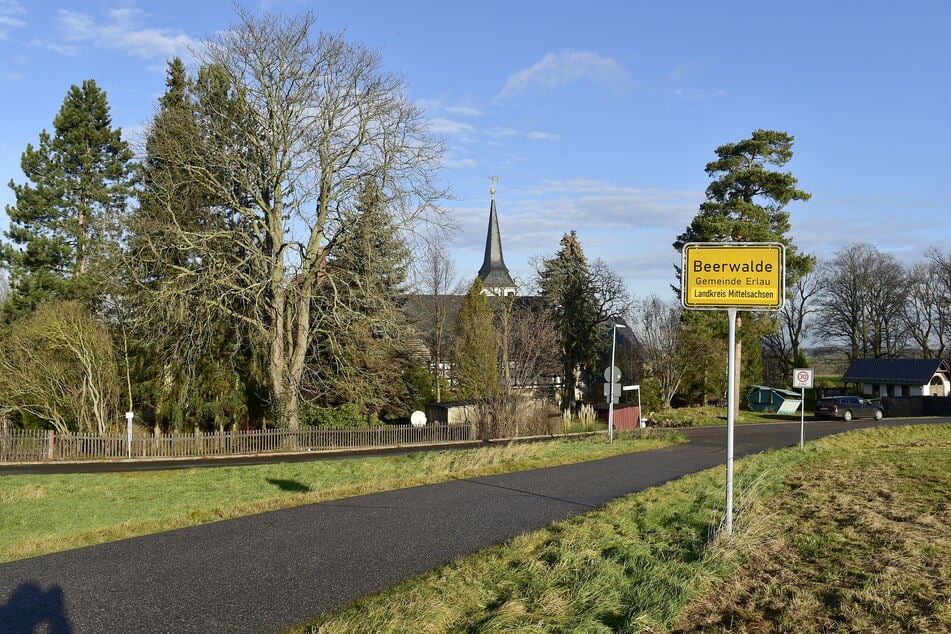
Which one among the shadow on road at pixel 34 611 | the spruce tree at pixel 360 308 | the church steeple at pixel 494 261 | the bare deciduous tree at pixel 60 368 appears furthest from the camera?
the church steeple at pixel 494 261

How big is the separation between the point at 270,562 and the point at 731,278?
6.37 meters

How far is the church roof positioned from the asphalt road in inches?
2770

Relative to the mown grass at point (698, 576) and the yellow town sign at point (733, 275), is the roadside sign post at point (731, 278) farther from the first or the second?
the mown grass at point (698, 576)

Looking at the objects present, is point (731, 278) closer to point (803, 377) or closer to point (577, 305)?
point (803, 377)

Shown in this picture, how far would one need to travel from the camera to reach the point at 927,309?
2643 inches

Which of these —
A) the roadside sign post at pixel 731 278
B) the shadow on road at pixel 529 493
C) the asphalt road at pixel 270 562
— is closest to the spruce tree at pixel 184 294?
the shadow on road at pixel 529 493

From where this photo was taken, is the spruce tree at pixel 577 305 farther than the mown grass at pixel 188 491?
Yes

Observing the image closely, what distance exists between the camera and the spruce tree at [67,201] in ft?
104

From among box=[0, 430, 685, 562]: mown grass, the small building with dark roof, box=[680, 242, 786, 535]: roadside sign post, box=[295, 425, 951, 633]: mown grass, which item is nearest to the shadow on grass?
box=[0, 430, 685, 562]: mown grass

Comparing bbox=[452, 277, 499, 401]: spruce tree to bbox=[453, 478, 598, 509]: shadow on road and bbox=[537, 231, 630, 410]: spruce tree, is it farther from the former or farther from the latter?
bbox=[453, 478, 598, 509]: shadow on road

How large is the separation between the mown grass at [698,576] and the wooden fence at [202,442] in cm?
1920

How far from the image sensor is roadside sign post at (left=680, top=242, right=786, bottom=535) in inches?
333

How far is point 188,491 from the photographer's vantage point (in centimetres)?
1455

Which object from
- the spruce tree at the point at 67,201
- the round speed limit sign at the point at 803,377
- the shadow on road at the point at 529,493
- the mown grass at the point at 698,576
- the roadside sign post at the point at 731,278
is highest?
the spruce tree at the point at 67,201
